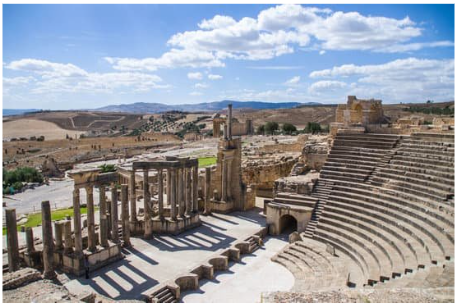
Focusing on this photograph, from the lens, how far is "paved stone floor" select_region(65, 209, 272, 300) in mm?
16891

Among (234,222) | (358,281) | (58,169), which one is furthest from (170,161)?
(58,169)

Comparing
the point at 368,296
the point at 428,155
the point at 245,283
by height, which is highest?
the point at 428,155

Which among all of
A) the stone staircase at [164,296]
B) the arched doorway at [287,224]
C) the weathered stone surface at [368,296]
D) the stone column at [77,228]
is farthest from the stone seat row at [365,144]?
the stone column at [77,228]

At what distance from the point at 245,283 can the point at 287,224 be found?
26.8 feet

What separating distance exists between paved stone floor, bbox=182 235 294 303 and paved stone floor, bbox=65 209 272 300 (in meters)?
1.39

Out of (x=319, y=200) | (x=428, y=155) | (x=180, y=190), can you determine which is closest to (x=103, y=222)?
(x=180, y=190)

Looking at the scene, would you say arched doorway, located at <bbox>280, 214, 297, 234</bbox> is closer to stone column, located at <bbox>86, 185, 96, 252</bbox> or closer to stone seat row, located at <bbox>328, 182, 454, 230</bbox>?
stone seat row, located at <bbox>328, 182, 454, 230</bbox>

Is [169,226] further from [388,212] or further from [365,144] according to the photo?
[365,144]

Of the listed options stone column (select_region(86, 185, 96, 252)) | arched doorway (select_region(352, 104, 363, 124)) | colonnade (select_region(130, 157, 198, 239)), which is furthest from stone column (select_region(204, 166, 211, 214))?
arched doorway (select_region(352, 104, 363, 124))

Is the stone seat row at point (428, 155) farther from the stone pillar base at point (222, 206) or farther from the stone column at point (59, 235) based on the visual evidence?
the stone column at point (59, 235)

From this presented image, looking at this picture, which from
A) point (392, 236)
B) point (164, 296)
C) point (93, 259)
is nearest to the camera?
point (164, 296)

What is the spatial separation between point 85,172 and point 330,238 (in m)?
12.4

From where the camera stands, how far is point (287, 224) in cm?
2536

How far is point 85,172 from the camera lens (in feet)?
61.4
